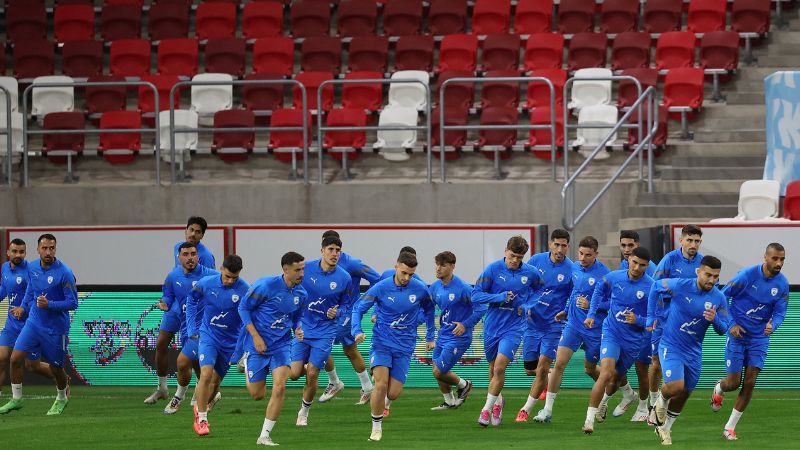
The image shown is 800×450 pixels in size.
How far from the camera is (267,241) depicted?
20.5m

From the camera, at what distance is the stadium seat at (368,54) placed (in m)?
26.0

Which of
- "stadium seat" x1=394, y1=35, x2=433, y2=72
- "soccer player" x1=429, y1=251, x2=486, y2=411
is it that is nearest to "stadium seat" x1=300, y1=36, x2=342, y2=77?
"stadium seat" x1=394, y1=35, x2=433, y2=72

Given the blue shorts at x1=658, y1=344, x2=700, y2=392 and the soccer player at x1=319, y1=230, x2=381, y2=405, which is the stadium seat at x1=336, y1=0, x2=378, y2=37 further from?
the blue shorts at x1=658, y1=344, x2=700, y2=392

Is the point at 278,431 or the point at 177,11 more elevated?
the point at 177,11

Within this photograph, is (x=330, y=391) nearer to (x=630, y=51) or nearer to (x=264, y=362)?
(x=264, y=362)

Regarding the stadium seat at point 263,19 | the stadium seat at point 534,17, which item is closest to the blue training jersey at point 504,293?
the stadium seat at point 534,17

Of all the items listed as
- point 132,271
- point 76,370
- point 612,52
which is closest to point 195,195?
point 132,271

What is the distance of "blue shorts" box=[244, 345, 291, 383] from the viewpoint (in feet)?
47.2

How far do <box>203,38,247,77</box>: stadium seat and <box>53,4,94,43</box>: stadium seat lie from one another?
8.93ft

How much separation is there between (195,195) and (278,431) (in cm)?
806

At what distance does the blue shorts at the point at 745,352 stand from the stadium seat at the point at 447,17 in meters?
12.5

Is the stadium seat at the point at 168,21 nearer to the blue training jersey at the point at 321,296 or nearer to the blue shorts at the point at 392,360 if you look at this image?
the blue training jersey at the point at 321,296

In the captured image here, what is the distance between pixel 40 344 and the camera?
17.4 meters

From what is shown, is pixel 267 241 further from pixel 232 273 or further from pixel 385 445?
pixel 385 445
